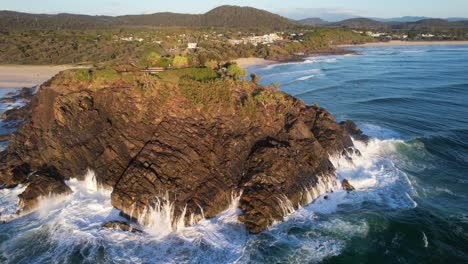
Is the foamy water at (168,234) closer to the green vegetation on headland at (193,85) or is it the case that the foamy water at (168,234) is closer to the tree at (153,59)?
the green vegetation on headland at (193,85)

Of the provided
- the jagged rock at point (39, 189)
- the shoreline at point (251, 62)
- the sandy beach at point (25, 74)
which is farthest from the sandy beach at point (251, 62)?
the jagged rock at point (39, 189)

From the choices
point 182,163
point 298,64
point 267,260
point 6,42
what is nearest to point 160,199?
point 182,163

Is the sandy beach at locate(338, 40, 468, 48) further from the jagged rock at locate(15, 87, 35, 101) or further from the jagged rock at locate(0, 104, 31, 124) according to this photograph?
the jagged rock at locate(0, 104, 31, 124)

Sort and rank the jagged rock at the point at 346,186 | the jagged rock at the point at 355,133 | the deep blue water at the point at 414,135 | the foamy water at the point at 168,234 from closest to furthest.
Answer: the foamy water at the point at 168,234, the deep blue water at the point at 414,135, the jagged rock at the point at 346,186, the jagged rock at the point at 355,133

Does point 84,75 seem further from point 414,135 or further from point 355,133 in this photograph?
point 414,135

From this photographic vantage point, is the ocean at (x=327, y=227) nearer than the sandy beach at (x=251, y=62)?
Yes

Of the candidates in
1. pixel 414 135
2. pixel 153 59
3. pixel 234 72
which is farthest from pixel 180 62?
pixel 414 135

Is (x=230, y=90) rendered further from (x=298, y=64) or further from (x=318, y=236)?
(x=298, y=64)
